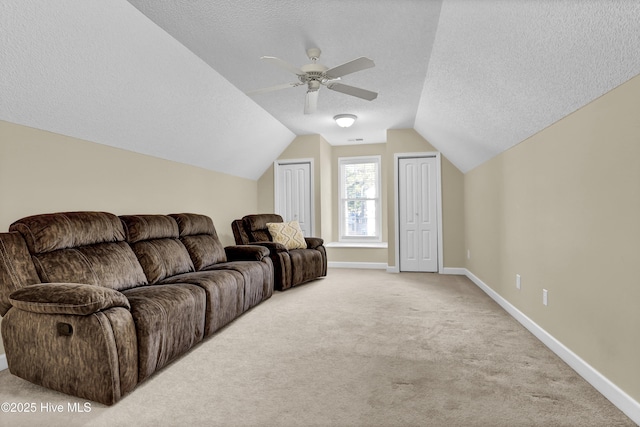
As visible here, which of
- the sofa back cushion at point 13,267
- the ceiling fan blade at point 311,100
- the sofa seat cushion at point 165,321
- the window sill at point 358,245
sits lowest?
the sofa seat cushion at point 165,321

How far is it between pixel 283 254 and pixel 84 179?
2426 millimetres

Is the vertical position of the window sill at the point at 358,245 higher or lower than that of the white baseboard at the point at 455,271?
higher

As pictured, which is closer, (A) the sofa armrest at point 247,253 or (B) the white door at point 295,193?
(A) the sofa armrest at point 247,253

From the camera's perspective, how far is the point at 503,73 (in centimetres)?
256

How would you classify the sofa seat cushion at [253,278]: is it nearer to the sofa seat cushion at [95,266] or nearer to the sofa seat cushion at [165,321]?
the sofa seat cushion at [165,321]

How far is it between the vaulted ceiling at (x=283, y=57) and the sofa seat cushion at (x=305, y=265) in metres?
2.02

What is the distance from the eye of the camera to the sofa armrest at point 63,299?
5.97 ft

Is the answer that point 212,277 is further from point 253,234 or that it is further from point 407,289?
point 407,289

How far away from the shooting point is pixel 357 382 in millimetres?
2094

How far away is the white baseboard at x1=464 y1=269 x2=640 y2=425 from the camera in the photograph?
172 centimetres

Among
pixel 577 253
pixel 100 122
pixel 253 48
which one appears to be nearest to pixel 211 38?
pixel 253 48

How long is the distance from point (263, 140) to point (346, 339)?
3.66 meters

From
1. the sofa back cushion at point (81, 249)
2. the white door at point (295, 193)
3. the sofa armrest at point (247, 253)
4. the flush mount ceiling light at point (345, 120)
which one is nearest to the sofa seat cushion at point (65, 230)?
the sofa back cushion at point (81, 249)

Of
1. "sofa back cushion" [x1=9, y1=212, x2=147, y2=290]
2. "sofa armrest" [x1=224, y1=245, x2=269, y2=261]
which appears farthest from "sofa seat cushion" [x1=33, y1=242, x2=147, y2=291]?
"sofa armrest" [x1=224, y1=245, x2=269, y2=261]
